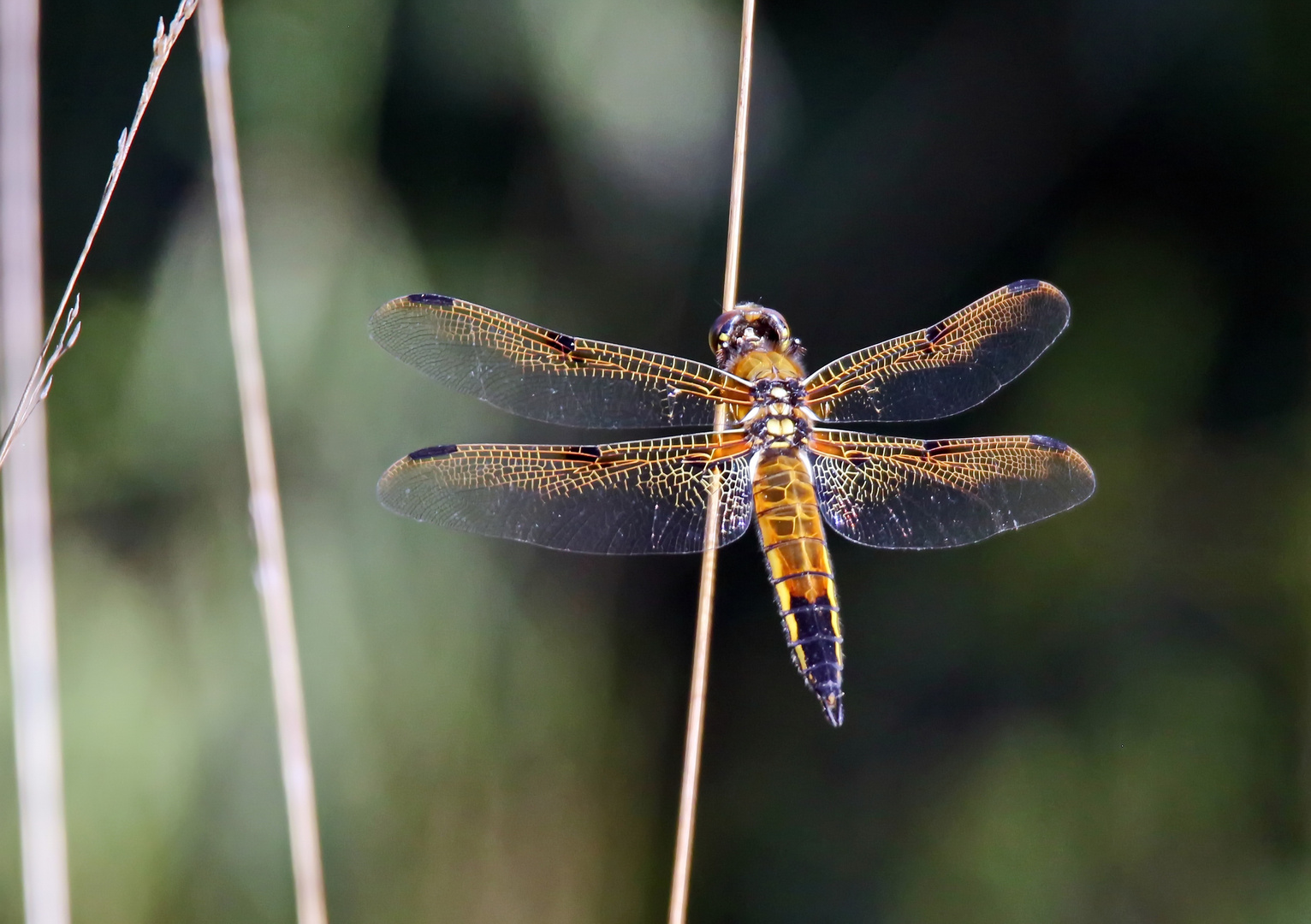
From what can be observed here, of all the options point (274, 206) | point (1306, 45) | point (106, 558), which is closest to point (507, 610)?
point (106, 558)

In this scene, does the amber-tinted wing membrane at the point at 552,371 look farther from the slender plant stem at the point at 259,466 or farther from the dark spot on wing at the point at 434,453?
the slender plant stem at the point at 259,466

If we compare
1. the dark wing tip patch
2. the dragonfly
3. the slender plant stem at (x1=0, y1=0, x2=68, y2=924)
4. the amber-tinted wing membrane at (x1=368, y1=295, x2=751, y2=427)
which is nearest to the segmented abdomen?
the dragonfly

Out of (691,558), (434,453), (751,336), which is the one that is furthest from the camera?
(691,558)

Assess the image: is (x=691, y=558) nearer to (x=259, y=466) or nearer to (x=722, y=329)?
(x=722, y=329)

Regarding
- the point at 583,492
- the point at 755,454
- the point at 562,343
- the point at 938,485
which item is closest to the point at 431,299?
the point at 562,343

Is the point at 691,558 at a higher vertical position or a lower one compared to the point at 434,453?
lower

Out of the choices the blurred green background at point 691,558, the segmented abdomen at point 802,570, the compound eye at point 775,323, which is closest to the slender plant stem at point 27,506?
the blurred green background at point 691,558

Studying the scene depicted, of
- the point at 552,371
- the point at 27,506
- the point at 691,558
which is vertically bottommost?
the point at 691,558
